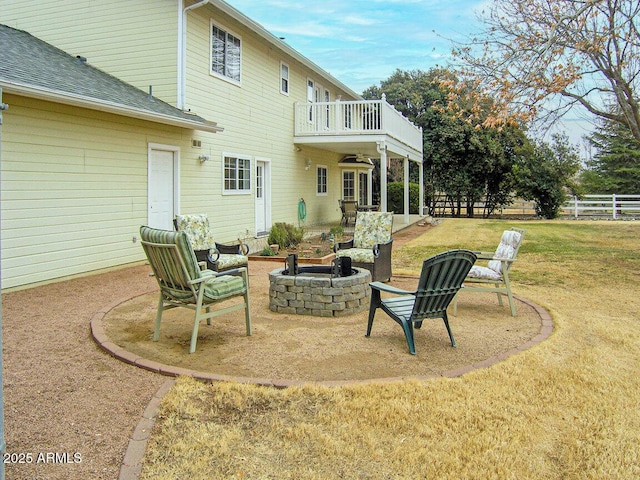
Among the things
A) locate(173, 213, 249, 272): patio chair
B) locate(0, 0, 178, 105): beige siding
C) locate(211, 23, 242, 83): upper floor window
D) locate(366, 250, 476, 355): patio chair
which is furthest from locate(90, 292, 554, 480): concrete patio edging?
locate(211, 23, 242, 83): upper floor window

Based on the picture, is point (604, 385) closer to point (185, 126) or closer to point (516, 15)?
point (516, 15)

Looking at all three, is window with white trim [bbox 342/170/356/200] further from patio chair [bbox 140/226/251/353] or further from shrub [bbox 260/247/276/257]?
patio chair [bbox 140/226/251/353]

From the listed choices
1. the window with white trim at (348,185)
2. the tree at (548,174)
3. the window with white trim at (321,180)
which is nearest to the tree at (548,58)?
the window with white trim at (321,180)

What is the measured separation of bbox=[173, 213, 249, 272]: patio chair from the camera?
7.76 m

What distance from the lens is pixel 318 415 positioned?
3352 millimetres

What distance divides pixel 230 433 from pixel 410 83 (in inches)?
1222

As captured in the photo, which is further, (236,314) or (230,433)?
(236,314)

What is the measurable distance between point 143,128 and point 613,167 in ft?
114

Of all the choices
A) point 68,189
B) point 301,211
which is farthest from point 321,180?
point 68,189

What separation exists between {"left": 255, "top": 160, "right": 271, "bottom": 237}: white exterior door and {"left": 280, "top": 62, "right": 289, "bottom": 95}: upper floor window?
276cm

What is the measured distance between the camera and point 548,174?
24.9 meters

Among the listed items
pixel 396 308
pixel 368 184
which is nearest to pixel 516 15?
pixel 396 308

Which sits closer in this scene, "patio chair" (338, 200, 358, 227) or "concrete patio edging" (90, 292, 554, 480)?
"concrete patio edging" (90, 292, 554, 480)

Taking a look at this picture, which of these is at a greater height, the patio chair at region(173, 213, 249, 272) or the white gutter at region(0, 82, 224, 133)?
Answer: the white gutter at region(0, 82, 224, 133)
